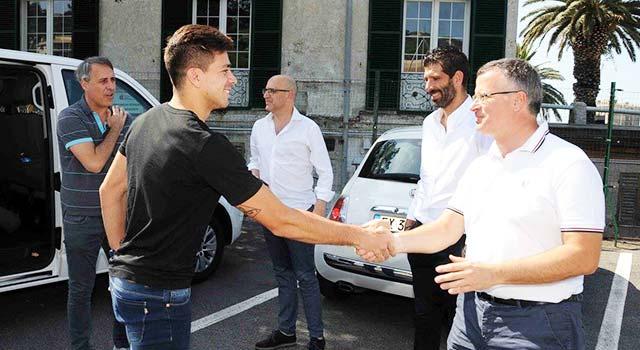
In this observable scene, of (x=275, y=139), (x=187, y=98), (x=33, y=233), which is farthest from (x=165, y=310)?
(x=33, y=233)

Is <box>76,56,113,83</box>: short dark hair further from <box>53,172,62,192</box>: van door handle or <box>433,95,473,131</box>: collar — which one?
<box>433,95,473,131</box>: collar

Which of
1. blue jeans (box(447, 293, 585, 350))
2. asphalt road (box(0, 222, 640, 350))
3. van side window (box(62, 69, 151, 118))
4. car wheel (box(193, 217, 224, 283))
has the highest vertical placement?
van side window (box(62, 69, 151, 118))

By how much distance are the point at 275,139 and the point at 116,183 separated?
1950mm

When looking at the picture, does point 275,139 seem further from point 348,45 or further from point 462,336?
point 348,45

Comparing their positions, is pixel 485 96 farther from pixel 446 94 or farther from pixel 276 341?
pixel 276 341

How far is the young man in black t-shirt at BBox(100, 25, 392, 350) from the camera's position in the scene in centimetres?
228

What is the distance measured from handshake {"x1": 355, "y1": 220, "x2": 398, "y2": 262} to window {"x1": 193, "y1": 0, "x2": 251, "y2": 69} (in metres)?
12.0

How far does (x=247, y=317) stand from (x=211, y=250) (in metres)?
1.15

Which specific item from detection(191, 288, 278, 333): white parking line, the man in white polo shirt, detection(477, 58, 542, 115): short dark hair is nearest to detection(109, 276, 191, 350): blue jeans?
the man in white polo shirt

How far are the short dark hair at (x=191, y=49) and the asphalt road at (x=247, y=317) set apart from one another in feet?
8.90

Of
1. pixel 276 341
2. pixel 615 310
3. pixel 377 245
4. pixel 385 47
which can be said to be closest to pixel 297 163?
pixel 276 341

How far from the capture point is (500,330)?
2.36 meters

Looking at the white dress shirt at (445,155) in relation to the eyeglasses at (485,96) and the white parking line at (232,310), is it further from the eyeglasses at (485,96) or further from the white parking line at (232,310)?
the white parking line at (232,310)

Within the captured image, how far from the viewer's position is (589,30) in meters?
21.9
